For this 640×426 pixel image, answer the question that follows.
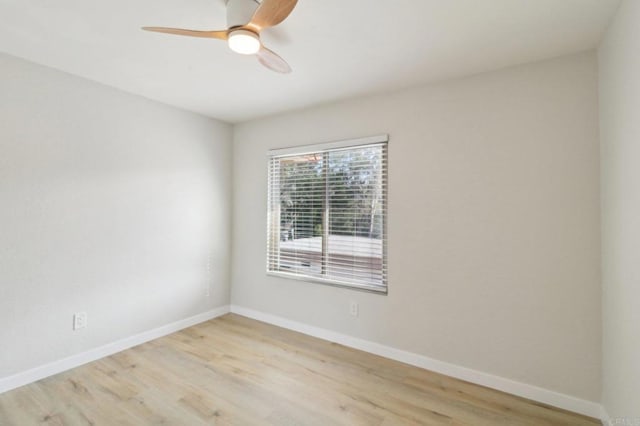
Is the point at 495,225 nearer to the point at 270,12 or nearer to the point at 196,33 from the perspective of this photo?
the point at 270,12

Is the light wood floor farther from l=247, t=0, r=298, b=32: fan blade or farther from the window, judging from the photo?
l=247, t=0, r=298, b=32: fan blade

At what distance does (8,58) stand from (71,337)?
2.21m

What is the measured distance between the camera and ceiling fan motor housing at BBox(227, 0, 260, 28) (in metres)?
1.61

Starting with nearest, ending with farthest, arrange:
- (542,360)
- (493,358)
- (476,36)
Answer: (476,36), (542,360), (493,358)

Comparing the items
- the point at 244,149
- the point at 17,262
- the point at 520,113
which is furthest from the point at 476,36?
the point at 17,262

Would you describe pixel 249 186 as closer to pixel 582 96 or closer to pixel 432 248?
pixel 432 248

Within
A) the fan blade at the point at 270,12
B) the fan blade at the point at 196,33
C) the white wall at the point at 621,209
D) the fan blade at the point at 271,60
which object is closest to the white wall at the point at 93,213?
the fan blade at the point at 196,33

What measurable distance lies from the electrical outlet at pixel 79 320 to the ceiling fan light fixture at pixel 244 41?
8.36ft

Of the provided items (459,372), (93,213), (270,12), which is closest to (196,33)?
(270,12)

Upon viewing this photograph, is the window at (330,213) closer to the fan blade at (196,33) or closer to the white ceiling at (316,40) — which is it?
the white ceiling at (316,40)

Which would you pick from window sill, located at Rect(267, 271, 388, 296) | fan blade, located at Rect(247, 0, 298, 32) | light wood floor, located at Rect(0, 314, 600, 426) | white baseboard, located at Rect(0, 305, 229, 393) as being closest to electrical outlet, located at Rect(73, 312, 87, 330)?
white baseboard, located at Rect(0, 305, 229, 393)

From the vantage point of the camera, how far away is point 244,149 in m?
3.90

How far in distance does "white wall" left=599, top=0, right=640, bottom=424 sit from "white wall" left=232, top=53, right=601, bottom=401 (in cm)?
12

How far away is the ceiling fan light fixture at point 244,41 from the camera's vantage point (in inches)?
65.1
